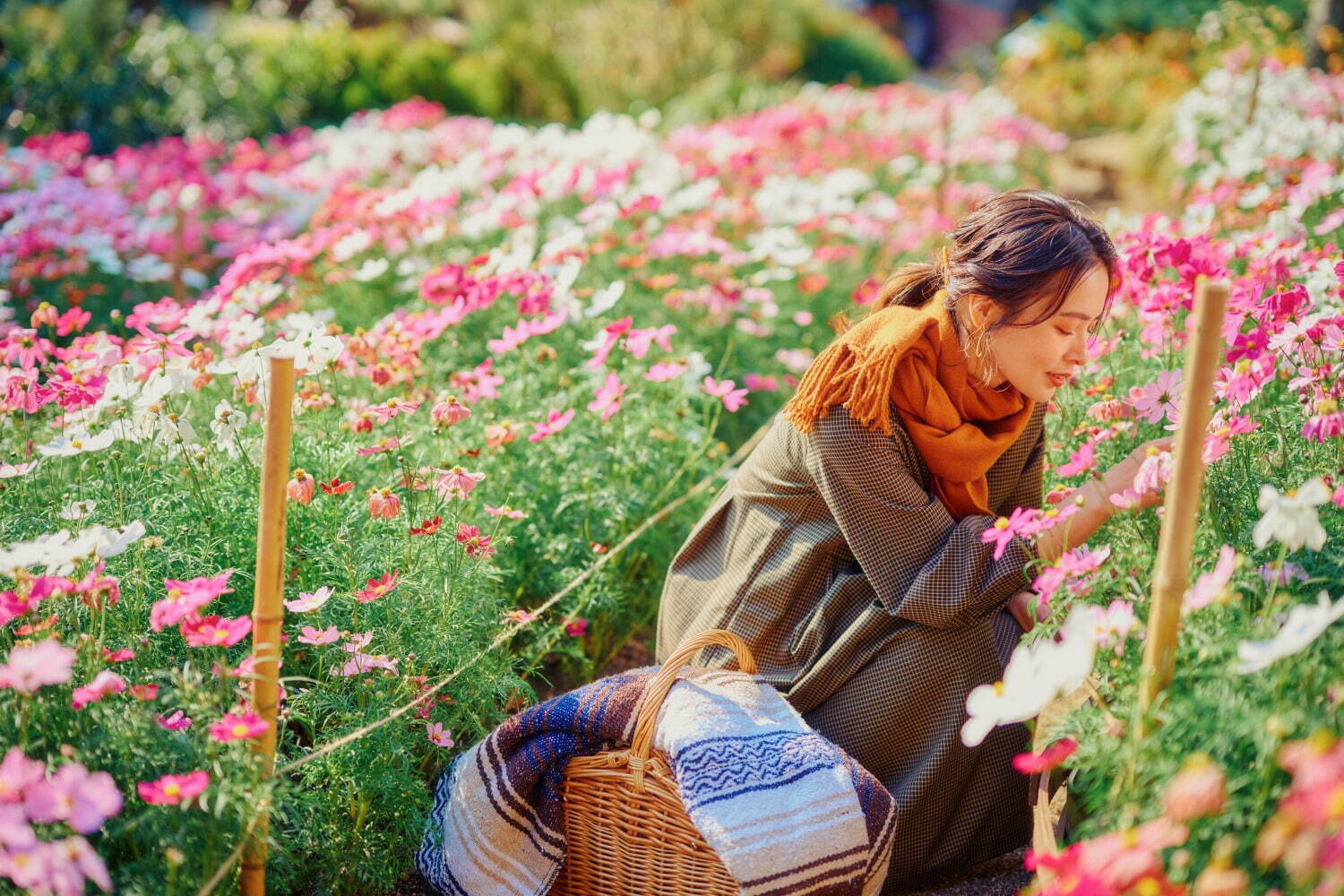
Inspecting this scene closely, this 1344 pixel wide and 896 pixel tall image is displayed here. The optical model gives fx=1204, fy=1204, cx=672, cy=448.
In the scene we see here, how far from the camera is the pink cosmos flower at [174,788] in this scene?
4.74 feet

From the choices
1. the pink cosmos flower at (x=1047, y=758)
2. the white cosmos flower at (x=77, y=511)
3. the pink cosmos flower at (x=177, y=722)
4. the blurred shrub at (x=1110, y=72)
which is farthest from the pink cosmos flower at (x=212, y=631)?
the blurred shrub at (x=1110, y=72)

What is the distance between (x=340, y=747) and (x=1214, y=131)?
4.91 meters

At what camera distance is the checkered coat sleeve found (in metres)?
2.08

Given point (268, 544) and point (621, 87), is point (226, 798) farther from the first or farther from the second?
point (621, 87)

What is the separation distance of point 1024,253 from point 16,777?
1.59m

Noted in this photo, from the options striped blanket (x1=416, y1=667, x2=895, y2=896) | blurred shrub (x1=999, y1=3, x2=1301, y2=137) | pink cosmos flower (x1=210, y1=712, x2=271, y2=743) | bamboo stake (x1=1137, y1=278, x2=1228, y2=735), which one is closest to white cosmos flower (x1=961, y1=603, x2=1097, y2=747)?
bamboo stake (x1=1137, y1=278, x2=1228, y2=735)

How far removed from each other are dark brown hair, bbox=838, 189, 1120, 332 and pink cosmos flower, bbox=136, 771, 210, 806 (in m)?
1.38

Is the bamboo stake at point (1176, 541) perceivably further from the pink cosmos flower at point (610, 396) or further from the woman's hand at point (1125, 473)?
the pink cosmos flower at point (610, 396)

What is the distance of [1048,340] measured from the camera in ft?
6.49

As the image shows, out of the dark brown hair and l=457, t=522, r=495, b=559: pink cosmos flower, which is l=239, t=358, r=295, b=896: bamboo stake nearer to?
l=457, t=522, r=495, b=559: pink cosmos flower

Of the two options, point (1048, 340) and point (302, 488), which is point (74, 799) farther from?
point (1048, 340)

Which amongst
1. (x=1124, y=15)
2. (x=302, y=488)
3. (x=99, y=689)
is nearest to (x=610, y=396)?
(x=302, y=488)

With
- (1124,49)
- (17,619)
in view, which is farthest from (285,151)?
(1124,49)

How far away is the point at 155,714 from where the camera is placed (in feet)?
5.53
